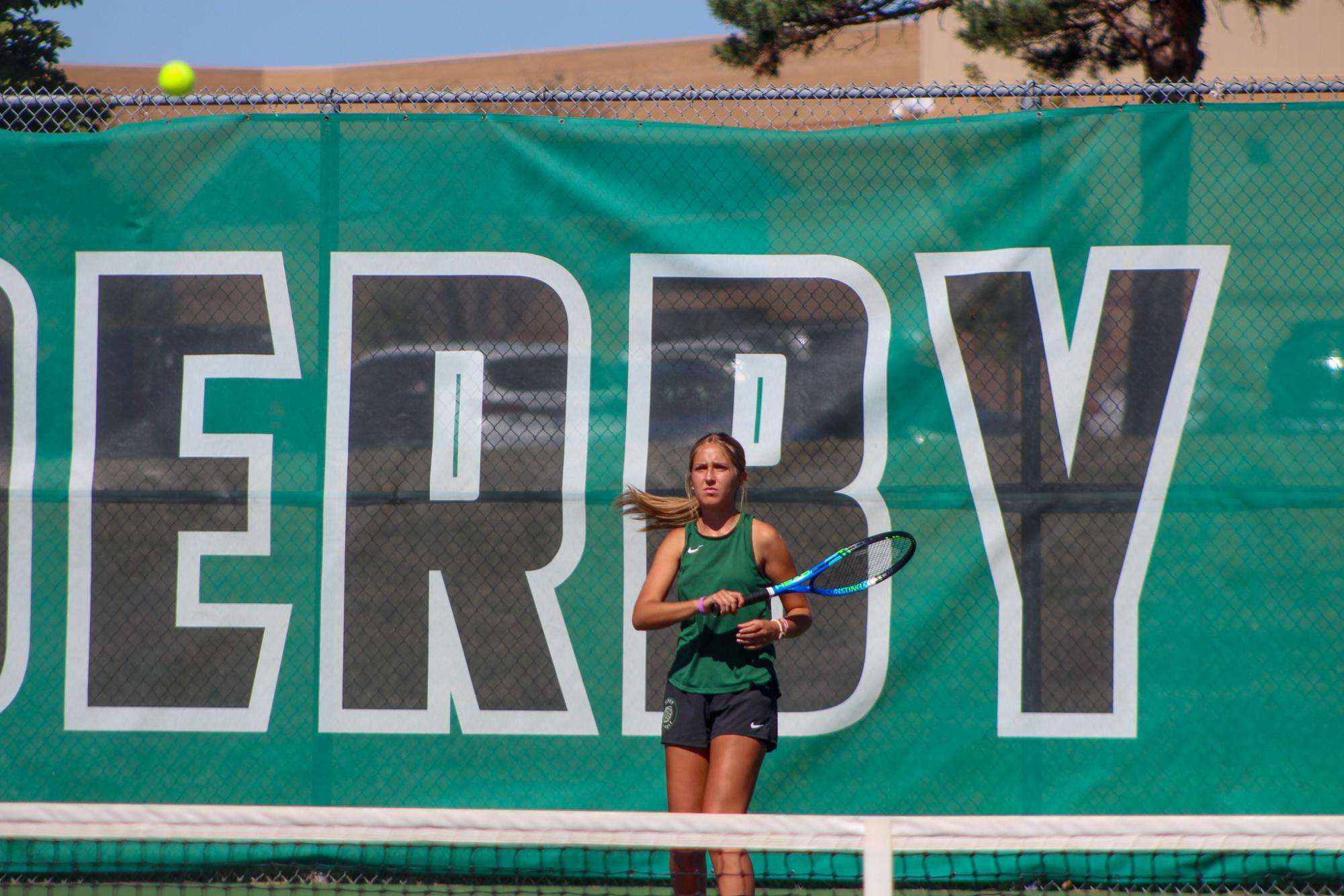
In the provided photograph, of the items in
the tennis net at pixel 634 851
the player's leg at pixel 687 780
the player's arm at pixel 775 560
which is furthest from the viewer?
the player's arm at pixel 775 560

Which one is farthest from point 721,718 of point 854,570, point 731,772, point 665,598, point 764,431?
point 764,431

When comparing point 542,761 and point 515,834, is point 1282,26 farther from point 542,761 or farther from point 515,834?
point 515,834

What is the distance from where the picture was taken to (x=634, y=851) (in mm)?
3873

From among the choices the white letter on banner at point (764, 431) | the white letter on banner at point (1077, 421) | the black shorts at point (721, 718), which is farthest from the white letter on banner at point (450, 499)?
the white letter on banner at point (1077, 421)

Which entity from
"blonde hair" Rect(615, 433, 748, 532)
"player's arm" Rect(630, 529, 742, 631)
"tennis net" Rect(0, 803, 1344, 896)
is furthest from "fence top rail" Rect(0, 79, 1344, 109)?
"tennis net" Rect(0, 803, 1344, 896)

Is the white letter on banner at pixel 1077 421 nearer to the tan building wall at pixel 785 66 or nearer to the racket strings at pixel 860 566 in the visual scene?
the racket strings at pixel 860 566

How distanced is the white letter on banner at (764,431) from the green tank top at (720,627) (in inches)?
29.6

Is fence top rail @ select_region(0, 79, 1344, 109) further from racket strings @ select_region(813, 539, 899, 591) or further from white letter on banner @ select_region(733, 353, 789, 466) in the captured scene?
racket strings @ select_region(813, 539, 899, 591)

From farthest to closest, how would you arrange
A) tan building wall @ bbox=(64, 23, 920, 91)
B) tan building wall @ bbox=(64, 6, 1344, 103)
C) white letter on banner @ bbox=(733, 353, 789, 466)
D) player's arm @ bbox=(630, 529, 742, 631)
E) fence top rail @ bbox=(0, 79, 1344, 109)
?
tan building wall @ bbox=(64, 23, 920, 91), tan building wall @ bbox=(64, 6, 1344, 103), white letter on banner @ bbox=(733, 353, 789, 466), fence top rail @ bbox=(0, 79, 1344, 109), player's arm @ bbox=(630, 529, 742, 631)

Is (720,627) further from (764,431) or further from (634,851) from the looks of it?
(764,431)

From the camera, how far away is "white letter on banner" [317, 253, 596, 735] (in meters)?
4.39

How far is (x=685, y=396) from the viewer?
4438 mm

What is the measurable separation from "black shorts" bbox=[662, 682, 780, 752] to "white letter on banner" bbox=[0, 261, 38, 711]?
242 cm

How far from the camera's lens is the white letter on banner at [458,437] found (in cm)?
444
